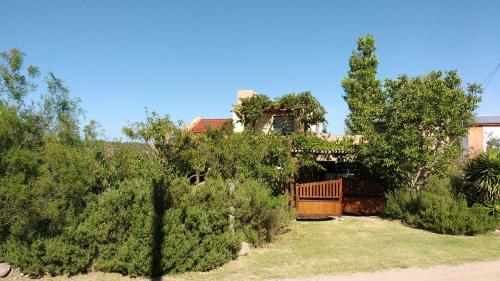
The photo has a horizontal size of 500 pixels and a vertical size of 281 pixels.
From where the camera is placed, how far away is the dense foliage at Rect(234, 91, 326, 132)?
73.6 ft

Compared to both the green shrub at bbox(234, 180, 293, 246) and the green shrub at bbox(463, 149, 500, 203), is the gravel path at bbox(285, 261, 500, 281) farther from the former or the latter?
the green shrub at bbox(463, 149, 500, 203)

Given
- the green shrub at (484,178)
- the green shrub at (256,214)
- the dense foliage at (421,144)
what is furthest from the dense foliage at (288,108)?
the green shrub at (256,214)

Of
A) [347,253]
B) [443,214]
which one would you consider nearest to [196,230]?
[347,253]

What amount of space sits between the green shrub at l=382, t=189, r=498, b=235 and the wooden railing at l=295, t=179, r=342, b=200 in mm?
2472

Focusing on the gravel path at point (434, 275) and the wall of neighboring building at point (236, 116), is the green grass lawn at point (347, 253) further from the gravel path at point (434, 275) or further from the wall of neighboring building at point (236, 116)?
the wall of neighboring building at point (236, 116)

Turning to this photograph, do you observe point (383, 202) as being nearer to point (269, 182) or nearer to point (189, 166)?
point (269, 182)

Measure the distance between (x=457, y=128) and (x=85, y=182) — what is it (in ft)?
42.8

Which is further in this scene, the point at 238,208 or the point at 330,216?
the point at 330,216

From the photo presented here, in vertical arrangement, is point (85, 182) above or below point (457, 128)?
below

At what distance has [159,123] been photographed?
14500 mm

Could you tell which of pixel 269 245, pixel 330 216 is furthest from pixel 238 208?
pixel 330 216

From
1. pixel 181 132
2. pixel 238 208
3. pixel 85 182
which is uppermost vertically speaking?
pixel 181 132

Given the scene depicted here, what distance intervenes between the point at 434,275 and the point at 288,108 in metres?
15.4

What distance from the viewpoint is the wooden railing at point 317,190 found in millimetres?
16578
